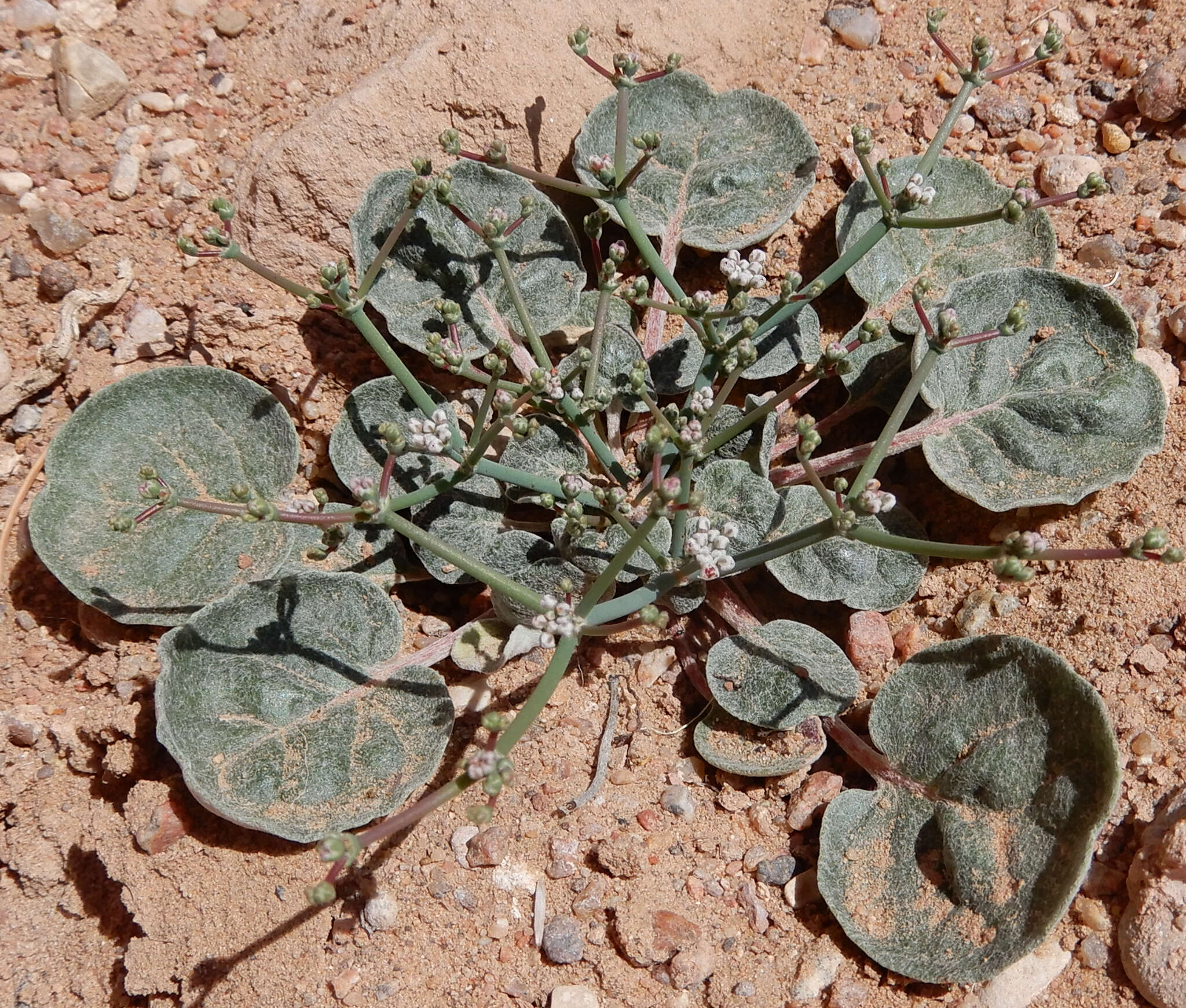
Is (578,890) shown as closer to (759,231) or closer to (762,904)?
(762,904)

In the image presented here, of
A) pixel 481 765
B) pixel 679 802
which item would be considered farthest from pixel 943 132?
pixel 481 765

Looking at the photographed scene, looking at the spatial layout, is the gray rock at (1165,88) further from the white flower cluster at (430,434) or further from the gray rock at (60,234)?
the gray rock at (60,234)

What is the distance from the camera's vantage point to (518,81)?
10.6 feet

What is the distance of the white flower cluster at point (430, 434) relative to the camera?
223cm

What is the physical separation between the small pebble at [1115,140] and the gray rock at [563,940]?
312 centimetres

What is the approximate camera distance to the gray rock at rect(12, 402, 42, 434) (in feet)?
10.4

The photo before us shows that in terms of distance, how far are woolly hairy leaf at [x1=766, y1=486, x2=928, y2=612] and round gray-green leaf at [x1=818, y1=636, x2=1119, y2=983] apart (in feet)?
0.82

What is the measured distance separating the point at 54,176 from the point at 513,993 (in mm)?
3268

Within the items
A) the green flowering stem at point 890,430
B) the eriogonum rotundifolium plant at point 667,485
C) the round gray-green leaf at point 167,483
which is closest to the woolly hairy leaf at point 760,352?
the eriogonum rotundifolium plant at point 667,485

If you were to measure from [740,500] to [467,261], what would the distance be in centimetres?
120

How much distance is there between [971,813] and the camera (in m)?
2.41

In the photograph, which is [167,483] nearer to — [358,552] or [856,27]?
[358,552]

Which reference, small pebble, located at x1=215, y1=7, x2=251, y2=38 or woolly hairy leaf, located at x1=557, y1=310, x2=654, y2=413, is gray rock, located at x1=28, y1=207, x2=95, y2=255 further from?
woolly hairy leaf, located at x1=557, y1=310, x2=654, y2=413

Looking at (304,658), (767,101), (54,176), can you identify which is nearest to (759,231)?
(767,101)
